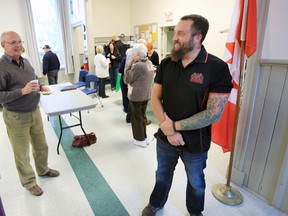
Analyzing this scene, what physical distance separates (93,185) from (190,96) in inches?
60.9

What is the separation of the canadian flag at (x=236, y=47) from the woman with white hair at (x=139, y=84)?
1.08 meters

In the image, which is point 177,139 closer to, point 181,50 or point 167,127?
point 167,127

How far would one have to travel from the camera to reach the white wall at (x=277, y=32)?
162 cm

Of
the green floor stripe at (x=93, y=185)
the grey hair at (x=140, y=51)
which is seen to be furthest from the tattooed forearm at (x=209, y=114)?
the grey hair at (x=140, y=51)

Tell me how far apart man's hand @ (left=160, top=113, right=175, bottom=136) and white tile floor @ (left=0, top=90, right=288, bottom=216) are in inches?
35.4

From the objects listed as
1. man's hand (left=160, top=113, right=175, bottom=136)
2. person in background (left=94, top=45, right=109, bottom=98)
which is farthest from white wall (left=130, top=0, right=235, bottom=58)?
man's hand (left=160, top=113, right=175, bottom=136)

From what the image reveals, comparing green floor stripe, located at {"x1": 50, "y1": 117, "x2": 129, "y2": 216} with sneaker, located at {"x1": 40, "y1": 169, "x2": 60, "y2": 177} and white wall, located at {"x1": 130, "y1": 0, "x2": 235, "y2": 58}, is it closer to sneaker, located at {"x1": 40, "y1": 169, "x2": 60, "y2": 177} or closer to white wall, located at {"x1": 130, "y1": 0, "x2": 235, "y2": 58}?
sneaker, located at {"x1": 40, "y1": 169, "x2": 60, "y2": 177}

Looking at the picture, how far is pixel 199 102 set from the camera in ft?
4.30

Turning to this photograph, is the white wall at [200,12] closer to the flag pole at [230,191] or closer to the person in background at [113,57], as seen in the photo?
the person in background at [113,57]

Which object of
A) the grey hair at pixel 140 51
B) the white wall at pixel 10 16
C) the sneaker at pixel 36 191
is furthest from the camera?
the white wall at pixel 10 16

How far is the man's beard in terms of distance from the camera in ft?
4.13

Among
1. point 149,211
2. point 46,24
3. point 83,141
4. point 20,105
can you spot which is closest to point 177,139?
point 149,211

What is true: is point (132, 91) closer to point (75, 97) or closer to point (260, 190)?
point (75, 97)

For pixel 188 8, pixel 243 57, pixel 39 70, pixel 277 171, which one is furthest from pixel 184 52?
pixel 39 70
